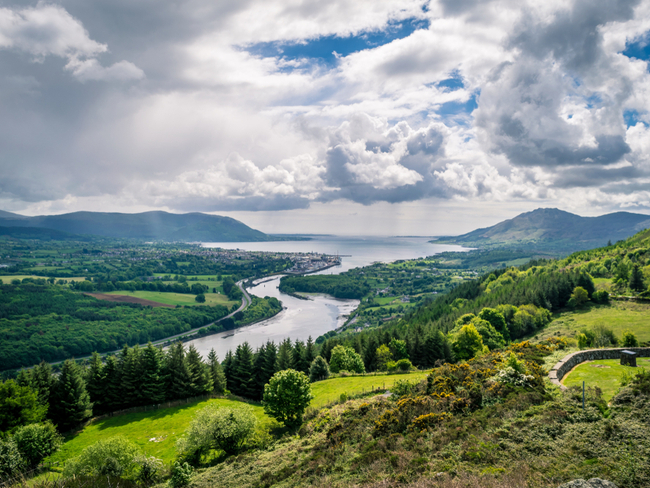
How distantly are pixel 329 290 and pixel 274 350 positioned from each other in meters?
103

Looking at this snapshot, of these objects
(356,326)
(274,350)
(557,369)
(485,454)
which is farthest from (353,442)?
(356,326)

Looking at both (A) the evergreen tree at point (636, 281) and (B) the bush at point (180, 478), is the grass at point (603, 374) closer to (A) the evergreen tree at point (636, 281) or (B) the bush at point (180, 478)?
(B) the bush at point (180, 478)

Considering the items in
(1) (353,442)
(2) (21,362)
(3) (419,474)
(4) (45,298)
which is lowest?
(2) (21,362)

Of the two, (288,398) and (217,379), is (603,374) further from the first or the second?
(217,379)

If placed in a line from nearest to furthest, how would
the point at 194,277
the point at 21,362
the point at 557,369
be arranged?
the point at 557,369, the point at 21,362, the point at 194,277

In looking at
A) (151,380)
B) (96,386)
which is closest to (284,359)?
(151,380)

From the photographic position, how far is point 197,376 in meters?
36.8

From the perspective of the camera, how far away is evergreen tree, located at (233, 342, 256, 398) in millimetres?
41625

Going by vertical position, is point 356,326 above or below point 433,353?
below

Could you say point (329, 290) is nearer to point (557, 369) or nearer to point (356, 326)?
point (356, 326)

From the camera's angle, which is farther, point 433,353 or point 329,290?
point 329,290

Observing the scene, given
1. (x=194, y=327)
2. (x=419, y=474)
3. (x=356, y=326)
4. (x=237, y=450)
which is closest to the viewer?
(x=419, y=474)

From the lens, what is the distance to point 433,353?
43.3 m

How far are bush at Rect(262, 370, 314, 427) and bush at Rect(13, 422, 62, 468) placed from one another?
16764 mm
